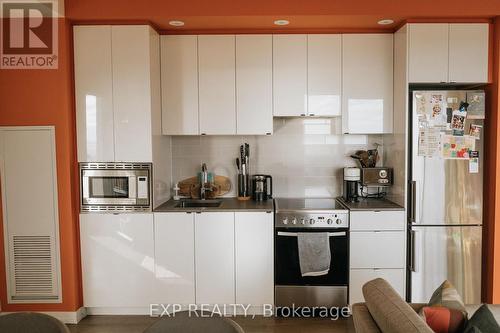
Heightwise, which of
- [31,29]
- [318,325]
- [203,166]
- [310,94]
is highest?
[31,29]

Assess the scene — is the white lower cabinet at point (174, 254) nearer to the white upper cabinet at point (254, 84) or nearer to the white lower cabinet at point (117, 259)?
the white lower cabinet at point (117, 259)

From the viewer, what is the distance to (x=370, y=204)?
3.48m

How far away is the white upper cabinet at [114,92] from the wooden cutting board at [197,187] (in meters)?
0.77

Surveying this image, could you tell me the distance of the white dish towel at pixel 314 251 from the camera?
10.7 feet

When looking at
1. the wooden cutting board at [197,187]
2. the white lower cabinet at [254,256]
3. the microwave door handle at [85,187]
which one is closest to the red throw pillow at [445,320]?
the white lower cabinet at [254,256]

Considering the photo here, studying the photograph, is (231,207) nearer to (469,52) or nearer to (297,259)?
(297,259)

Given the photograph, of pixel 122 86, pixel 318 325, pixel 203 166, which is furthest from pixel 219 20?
pixel 318 325

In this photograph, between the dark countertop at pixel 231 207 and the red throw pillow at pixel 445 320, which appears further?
the dark countertop at pixel 231 207

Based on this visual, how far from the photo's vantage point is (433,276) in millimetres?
3232

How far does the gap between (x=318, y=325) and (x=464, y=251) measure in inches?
55.0

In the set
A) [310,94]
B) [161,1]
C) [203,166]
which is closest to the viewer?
[161,1]

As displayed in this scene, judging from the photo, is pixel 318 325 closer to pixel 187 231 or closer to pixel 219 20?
pixel 187 231

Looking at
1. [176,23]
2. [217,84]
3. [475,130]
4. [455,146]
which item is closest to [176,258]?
[217,84]

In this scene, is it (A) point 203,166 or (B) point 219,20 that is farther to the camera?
(A) point 203,166
